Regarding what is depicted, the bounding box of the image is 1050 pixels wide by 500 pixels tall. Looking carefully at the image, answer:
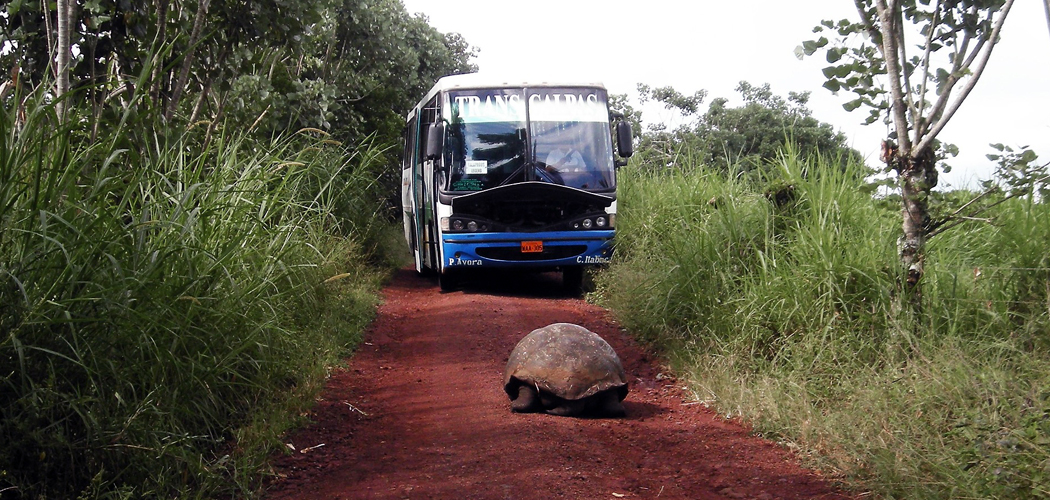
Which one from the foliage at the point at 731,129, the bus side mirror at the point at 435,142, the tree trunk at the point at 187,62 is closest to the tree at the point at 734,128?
the foliage at the point at 731,129

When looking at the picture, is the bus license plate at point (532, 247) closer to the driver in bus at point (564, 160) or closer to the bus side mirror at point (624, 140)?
the driver in bus at point (564, 160)

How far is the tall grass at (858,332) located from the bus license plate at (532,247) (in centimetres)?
268

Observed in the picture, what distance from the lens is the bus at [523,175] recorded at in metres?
10.9

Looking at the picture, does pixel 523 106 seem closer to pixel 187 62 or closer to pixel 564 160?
pixel 564 160

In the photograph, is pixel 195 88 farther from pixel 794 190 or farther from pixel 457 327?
pixel 794 190

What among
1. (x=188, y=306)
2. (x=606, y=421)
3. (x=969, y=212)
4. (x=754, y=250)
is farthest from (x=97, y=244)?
(x=969, y=212)

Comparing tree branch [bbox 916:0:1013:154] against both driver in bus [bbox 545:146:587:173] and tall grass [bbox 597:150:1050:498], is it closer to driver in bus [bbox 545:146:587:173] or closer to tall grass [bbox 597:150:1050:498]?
tall grass [bbox 597:150:1050:498]

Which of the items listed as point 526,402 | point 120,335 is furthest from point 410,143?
point 120,335

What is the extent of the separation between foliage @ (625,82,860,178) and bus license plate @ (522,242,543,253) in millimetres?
1779

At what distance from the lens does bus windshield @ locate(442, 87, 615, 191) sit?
36.0ft

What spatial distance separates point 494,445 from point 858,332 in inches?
91.2

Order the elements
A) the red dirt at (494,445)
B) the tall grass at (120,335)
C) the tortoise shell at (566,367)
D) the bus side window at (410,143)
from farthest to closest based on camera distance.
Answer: the bus side window at (410,143) → the tortoise shell at (566,367) → the red dirt at (494,445) → the tall grass at (120,335)

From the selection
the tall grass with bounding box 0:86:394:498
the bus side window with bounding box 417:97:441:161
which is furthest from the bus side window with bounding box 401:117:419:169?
the tall grass with bounding box 0:86:394:498

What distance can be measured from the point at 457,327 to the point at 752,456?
172 inches
